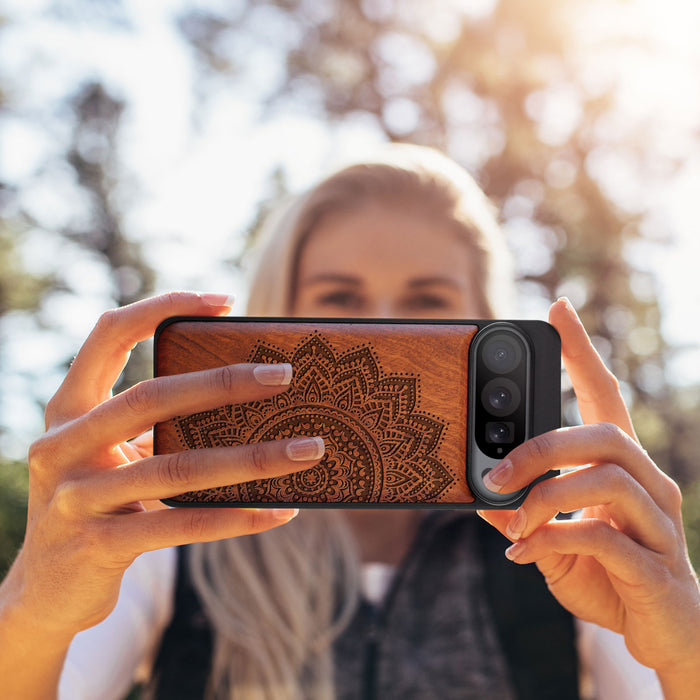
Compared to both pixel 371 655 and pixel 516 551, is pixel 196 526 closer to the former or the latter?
pixel 516 551

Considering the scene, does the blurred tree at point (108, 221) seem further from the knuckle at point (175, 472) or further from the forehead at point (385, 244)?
the knuckle at point (175, 472)

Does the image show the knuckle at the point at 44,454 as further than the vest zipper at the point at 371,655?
No

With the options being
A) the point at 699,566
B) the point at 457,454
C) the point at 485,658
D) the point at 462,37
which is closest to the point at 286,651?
the point at 485,658

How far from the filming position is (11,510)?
7234 mm

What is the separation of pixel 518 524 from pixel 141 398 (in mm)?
825

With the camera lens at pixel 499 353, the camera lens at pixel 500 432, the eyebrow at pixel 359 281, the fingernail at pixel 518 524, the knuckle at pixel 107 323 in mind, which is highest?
the eyebrow at pixel 359 281

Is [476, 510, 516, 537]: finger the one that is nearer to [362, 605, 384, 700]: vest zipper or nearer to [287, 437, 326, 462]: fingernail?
[287, 437, 326, 462]: fingernail

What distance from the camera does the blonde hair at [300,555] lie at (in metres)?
2.26

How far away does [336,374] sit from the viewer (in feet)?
4.54

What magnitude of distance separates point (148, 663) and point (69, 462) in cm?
144

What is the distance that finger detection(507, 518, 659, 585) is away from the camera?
1.25 metres

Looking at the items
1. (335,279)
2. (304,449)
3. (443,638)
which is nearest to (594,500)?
(304,449)

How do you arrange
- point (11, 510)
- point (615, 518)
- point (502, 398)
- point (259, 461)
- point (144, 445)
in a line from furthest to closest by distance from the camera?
point (11, 510), point (144, 445), point (502, 398), point (615, 518), point (259, 461)

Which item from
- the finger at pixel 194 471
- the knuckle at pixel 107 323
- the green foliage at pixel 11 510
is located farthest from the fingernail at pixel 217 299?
the green foliage at pixel 11 510
